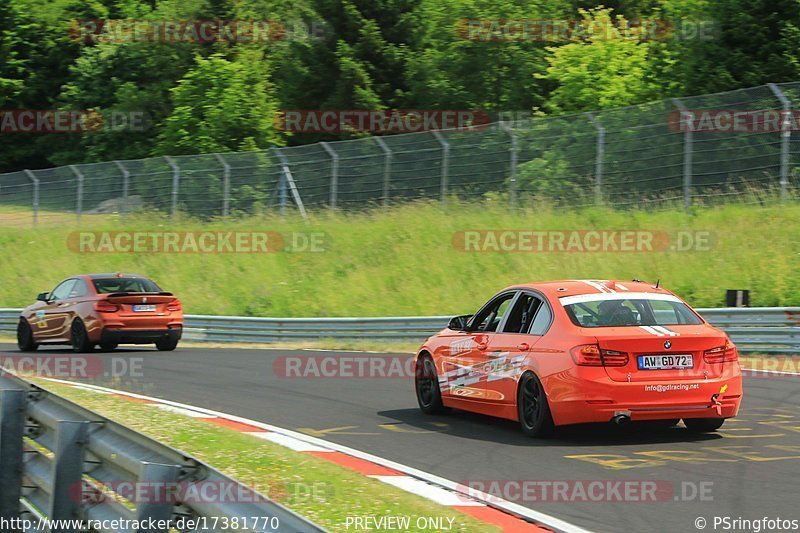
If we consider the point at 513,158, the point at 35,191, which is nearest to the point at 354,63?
the point at 35,191

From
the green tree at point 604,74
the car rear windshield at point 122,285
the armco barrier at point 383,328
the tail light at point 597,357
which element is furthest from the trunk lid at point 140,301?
the green tree at point 604,74

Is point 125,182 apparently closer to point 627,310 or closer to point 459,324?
point 459,324

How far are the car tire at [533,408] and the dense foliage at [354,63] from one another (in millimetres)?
28849

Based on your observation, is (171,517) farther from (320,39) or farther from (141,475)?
(320,39)

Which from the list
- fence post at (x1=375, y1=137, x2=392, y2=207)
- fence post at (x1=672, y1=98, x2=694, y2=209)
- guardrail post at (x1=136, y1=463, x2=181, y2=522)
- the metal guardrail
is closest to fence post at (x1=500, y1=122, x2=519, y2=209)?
fence post at (x1=375, y1=137, x2=392, y2=207)

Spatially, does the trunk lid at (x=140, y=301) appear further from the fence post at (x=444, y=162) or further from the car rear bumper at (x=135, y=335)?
the fence post at (x=444, y=162)

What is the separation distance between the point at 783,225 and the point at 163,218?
1948 cm

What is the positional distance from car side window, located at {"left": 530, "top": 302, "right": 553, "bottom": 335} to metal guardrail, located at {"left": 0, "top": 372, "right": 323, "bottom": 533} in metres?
5.32

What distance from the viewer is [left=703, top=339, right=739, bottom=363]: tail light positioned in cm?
1055

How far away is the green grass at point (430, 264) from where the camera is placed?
81.3 feet

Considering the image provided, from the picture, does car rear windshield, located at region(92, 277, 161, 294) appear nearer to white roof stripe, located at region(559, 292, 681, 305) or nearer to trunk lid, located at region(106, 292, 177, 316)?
trunk lid, located at region(106, 292, 177, 316)

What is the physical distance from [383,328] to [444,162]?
809 centimetres

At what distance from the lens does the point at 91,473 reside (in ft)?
18.0

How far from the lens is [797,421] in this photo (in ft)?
38.9
